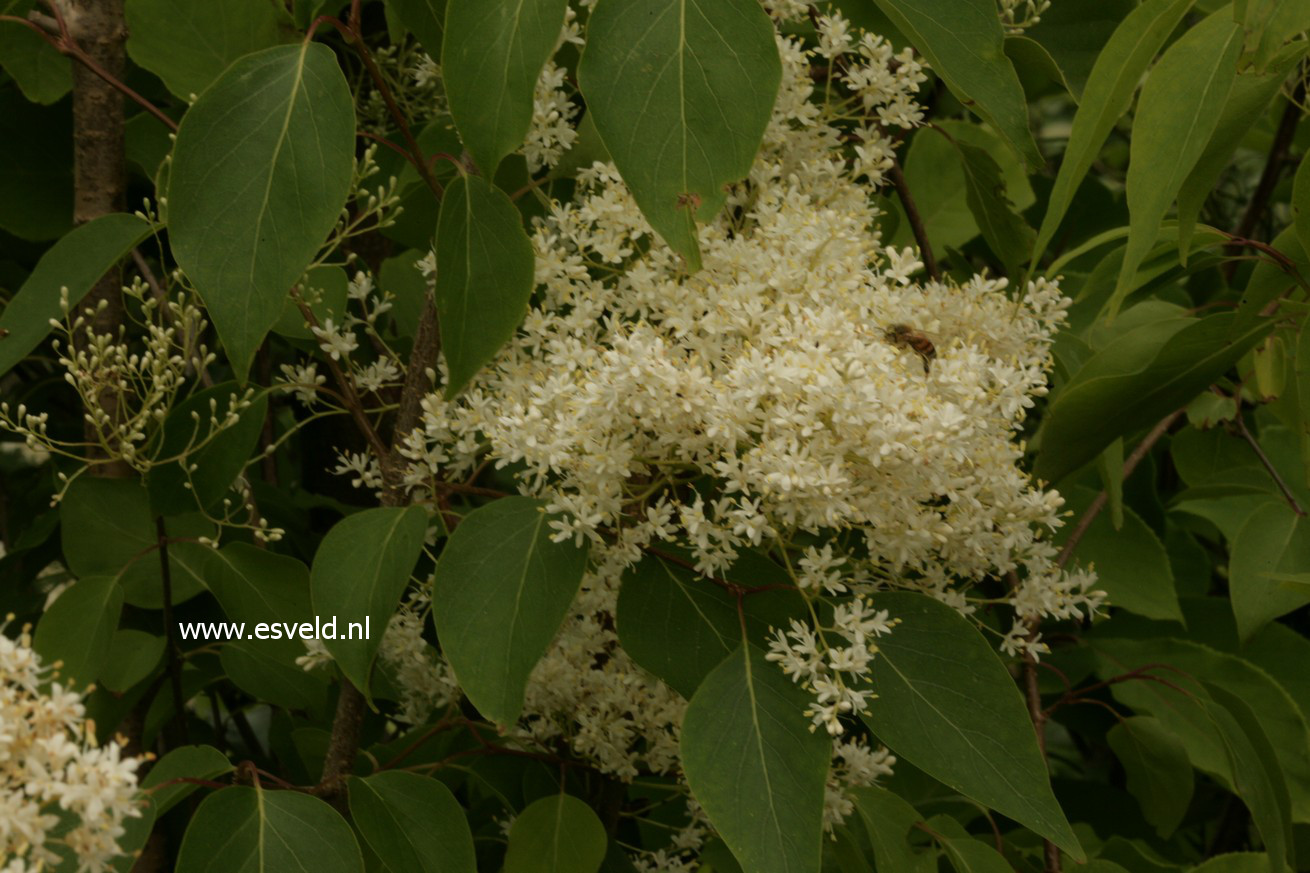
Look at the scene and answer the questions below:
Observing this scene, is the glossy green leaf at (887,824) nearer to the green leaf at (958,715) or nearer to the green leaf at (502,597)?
the green leaf at (958,715)

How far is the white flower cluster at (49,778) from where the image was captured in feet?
1.87

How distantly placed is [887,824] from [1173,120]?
19.4 inches

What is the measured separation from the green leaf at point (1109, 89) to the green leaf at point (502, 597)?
0.34m

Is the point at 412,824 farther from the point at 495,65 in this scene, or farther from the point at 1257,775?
the point at 1257,775

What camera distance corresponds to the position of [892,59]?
3.13 ft

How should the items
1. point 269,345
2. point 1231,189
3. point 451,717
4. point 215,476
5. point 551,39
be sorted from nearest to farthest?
point 551,39 → point 215,476 → point 451,717 → point 269,345 → point 1231,189

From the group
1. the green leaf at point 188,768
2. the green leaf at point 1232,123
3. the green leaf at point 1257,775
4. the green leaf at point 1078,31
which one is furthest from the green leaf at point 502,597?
the green leaf at point 1078,31

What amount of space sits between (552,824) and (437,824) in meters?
0.09

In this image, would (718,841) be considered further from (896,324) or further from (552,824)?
(896,324)

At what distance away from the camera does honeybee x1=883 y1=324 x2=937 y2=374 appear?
79 centimetres

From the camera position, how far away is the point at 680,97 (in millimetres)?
677

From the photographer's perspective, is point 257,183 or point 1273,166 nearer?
point 257,183

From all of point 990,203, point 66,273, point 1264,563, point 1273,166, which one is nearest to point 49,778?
point 66,273

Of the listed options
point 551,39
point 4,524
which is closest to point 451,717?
point 551,39
